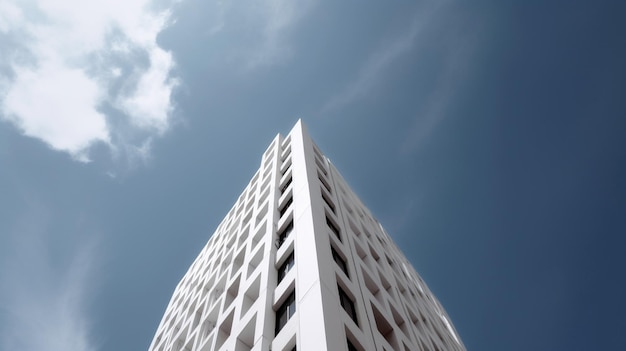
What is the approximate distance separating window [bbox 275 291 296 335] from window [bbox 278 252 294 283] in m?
1.65

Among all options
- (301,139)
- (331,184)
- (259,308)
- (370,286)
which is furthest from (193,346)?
(301,139)

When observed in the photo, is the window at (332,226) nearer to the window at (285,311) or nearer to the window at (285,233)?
the window at (285,233)

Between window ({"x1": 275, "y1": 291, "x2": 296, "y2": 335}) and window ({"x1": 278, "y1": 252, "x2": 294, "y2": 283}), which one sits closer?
window ({"x1": 275, "y1": 291, "x2": 296, "y2": 335})

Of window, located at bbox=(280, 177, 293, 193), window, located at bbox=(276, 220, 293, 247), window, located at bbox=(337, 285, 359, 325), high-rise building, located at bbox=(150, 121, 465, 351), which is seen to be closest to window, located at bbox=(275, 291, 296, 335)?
high-rise building, located at bbox=(150, 121, 465, 351)

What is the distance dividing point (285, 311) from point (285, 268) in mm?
2405

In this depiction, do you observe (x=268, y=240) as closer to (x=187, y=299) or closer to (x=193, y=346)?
(x=193, y=346)

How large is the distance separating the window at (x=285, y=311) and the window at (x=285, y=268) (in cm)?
165

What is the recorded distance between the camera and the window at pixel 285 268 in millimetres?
14597

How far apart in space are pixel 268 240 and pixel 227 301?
3626mm

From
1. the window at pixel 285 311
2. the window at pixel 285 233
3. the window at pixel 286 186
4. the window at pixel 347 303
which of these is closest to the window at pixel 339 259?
the window at pixel 347 303

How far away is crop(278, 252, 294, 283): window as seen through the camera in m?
14.6

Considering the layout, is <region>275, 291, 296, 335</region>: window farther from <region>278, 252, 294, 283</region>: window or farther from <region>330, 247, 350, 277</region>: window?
<region>330, 247, 350, 277</region>: window

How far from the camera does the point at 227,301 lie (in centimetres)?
1788

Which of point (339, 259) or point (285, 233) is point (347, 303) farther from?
point (285, 233)
